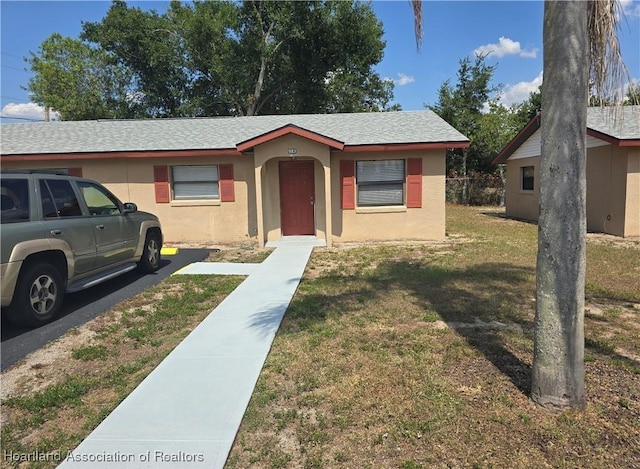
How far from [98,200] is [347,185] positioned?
23.0 ft

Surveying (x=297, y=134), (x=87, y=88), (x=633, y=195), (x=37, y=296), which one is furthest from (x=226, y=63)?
(x=37, y=296)

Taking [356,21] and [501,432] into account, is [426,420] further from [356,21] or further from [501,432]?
[356,21]

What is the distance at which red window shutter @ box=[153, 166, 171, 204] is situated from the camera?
12.6 meters

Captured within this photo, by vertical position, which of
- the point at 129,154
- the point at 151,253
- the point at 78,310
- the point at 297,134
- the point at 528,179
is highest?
the point at 297,134

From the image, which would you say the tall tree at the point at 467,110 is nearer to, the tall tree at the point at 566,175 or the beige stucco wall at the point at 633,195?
the beige stucco wall at the point at 633,195

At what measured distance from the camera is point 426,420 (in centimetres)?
325

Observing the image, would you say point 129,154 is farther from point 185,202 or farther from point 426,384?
point 426,384

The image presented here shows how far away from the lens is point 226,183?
12602 mm

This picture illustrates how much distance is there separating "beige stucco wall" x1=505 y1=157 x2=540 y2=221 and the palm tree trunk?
15.1 metres

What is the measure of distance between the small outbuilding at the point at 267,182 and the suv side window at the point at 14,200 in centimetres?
674

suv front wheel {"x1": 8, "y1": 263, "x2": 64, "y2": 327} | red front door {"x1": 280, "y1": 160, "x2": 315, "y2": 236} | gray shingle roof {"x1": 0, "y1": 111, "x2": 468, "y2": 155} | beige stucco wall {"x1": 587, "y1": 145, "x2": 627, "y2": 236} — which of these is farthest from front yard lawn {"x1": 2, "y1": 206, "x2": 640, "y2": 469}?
beige stucco wall {"x1": 587, "y1": 145, "x2": 627, "y2": 236}

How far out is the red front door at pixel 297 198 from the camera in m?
12.6

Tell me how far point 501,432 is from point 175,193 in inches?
460

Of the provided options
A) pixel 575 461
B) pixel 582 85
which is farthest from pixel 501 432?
pixel 582 85
